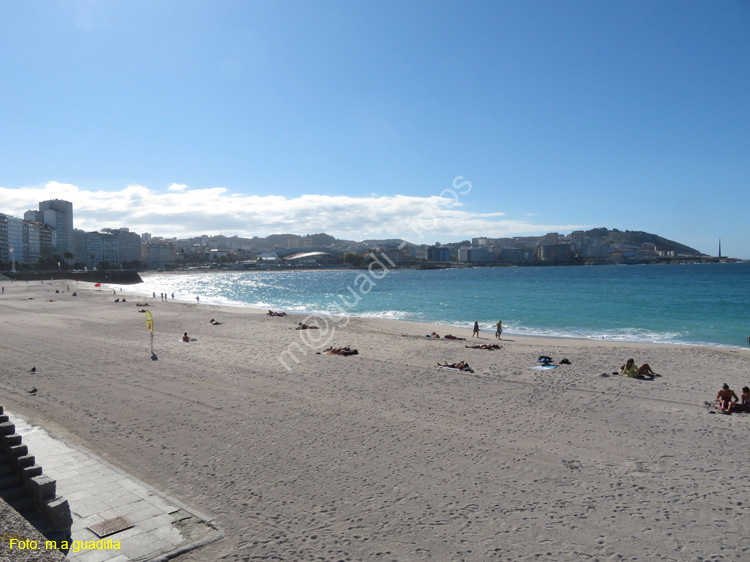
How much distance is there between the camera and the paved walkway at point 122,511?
442 cm

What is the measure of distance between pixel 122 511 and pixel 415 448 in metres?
4.17

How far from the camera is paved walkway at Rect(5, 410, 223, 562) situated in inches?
174

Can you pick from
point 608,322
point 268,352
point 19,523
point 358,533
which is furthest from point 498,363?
point 608,322

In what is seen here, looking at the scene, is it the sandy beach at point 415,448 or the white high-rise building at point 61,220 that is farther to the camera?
the white high-rise building at point 61,220

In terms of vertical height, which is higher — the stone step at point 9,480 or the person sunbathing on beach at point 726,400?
the stone step at point 9,480

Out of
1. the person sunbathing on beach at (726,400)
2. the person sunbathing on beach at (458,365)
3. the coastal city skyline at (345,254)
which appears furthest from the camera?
Result: the coastal city skyline at (345,254)

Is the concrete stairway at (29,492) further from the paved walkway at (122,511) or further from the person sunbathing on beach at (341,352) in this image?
the person sunbathing on beach at (341,352)

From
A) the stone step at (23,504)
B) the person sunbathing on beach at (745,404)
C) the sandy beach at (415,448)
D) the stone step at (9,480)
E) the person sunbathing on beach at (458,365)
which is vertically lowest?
the sandy beach at (415,448)

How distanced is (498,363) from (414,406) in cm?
563

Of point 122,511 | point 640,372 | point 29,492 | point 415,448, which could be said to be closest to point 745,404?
point 640,372

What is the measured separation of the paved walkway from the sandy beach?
0.29m

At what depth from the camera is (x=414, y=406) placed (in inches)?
384

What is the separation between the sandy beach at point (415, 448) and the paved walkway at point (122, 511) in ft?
0.94

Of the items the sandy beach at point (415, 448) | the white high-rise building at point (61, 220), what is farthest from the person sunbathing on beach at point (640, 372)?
the white high-rise building at point (61, 220)
